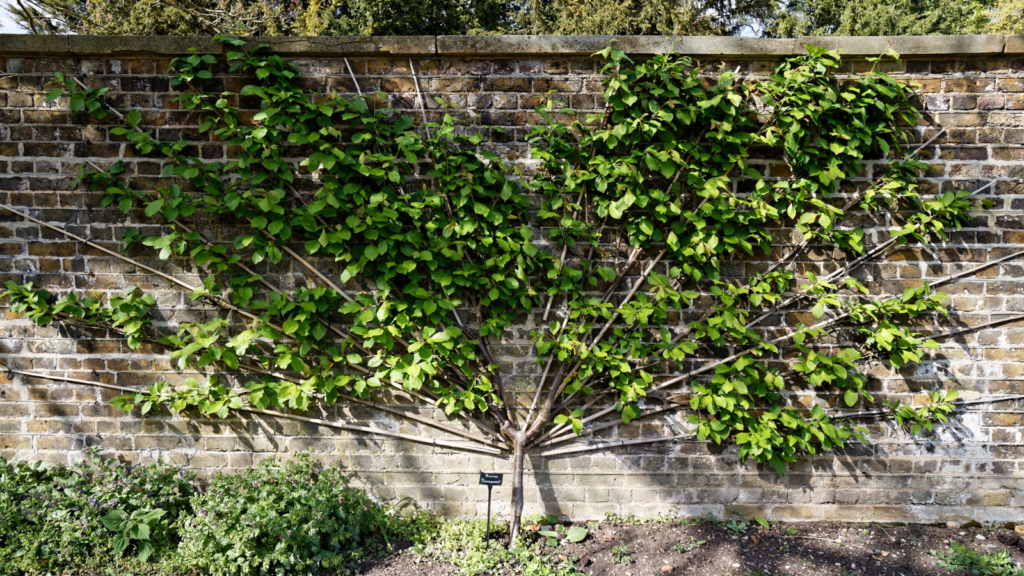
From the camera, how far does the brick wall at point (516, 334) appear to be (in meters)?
2.57

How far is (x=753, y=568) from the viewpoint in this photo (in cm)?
239

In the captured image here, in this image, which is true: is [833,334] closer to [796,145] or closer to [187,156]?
[796,145]

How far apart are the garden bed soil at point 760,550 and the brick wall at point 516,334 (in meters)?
0.10

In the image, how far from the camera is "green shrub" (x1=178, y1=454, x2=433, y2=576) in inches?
88.3

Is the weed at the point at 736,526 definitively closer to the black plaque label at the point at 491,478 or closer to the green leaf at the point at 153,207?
the black plaque label at the point at 491,478

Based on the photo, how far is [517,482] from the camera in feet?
8.66

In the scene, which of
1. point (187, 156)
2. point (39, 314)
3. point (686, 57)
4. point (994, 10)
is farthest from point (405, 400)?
point (994, 10)

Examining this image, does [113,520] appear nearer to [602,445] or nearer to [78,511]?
[78,511]

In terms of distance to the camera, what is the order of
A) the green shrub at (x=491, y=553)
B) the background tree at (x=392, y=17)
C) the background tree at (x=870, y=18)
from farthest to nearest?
the background tree at (x=870, y=18), the background tree at (x=392, y=17), the green shrub at (x=491, y=553)

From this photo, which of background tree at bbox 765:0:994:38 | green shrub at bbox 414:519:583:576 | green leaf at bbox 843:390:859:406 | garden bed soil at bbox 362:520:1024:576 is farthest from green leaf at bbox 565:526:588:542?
background tree at bbox 765:0:994:38

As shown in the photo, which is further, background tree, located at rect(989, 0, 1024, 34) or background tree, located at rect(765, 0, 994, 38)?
background tree, located at rect(989, 0, 1024, 34)

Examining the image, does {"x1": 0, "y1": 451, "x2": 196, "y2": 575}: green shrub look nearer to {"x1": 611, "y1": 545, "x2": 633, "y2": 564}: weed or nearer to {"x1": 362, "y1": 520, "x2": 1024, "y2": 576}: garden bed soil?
{"x1": 362, "y1": 520, "x2": 1024, "y2": 576}: garden bed soil

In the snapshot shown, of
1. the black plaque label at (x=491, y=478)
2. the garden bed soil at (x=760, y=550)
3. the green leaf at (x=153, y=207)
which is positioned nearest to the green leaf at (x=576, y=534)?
the garden bed soil at (x=760, y=550)

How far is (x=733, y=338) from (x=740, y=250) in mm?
443
